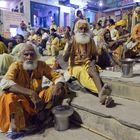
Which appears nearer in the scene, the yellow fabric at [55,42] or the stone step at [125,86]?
the stone step at [125,86]

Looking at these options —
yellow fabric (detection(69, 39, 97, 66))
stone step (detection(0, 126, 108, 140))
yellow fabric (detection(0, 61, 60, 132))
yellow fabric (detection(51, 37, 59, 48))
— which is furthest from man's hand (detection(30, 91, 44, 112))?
yellow fabric (detection(51, 37, 59, 48))

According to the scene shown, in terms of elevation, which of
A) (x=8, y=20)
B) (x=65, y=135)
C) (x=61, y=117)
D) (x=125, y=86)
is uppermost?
(x=8, y=20)

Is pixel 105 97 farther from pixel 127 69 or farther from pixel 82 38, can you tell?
pixel 82 38

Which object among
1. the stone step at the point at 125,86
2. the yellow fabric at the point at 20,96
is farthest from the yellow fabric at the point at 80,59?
the yellow fabric at the point at 20,96

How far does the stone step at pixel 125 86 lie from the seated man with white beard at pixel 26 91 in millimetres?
971

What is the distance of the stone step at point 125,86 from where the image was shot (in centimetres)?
389

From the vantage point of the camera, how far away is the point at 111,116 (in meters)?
3.23

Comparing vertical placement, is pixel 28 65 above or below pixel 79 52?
below

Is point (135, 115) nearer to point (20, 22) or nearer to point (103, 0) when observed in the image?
point (20, 22)

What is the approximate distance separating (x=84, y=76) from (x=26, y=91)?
1187 millimetres

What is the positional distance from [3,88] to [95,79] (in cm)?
150

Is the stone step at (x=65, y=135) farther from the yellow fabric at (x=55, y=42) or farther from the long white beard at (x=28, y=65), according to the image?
the yellow fabric at (x=55, y=42)

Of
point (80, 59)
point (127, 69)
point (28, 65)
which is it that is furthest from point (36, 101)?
point (127, 69)

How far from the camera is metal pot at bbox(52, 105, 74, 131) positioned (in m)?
3.57
